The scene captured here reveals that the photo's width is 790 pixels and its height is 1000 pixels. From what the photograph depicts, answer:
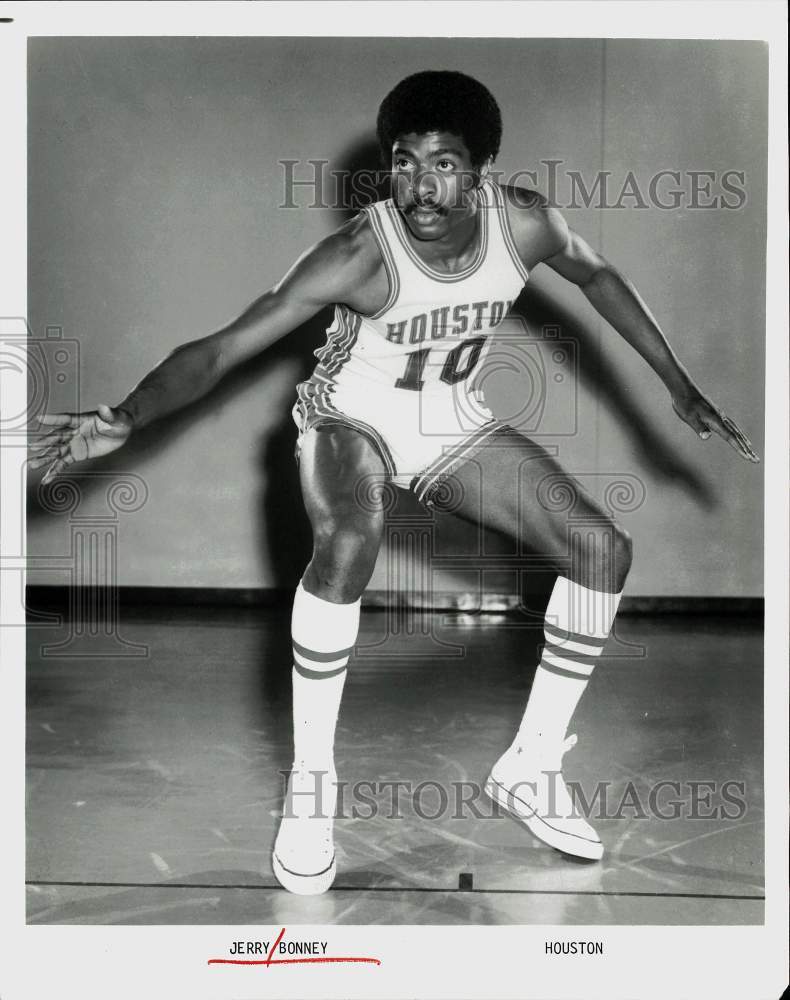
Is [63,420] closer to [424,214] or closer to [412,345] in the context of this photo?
[412,345]

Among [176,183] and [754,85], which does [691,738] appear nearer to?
[754,85]

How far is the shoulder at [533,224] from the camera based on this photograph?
106 inches

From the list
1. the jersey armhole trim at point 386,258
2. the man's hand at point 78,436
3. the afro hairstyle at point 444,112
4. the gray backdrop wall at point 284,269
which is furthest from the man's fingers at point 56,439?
the gray backdrop wall at point 284,269

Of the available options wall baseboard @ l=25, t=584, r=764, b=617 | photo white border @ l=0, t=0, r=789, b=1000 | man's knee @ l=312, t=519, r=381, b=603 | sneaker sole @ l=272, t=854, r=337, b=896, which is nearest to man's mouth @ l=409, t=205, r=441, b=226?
photo white border @ l=0, t=0, r=789, b=1000

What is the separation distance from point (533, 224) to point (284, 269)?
237 cm

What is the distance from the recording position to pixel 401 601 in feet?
16.8

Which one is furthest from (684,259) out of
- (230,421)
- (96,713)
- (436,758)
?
(96,713)

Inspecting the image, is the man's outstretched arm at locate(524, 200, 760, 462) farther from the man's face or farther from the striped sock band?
the striped sock band

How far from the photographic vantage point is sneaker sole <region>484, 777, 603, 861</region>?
8.46ft

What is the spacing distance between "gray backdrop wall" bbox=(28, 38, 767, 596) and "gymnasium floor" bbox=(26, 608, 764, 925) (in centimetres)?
60

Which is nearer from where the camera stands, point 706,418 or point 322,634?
point 322,634
